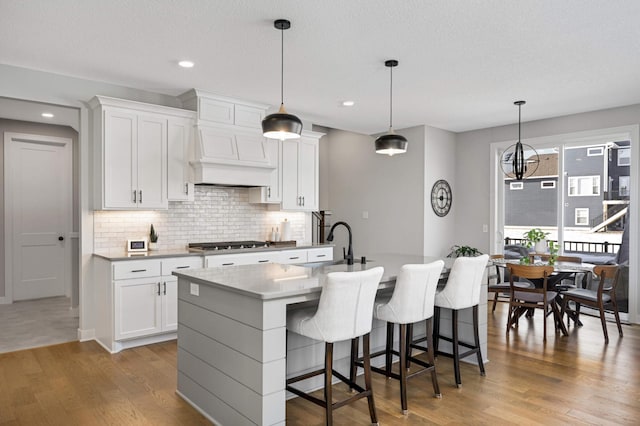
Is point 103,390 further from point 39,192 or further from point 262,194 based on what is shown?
point 39,192

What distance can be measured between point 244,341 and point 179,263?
2284 millimetres

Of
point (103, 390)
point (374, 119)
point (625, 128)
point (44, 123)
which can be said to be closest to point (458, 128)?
point (374, 119)

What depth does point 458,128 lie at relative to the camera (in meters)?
7.05

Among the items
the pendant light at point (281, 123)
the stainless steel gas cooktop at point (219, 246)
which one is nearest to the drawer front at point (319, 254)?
the stainless steel gas cooktop at point (219, 246)

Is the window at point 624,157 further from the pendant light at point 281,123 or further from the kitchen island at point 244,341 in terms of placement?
the pendant light at point 281,123

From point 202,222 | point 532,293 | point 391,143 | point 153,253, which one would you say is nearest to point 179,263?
point 153,253

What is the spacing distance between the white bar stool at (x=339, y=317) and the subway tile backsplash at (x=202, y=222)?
9.46 feet

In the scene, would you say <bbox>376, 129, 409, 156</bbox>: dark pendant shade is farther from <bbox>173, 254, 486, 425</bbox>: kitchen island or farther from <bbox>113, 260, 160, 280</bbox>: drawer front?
<bbox>113, 260, 160, 280</bbox>: drawer front

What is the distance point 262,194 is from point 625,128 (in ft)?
15.4

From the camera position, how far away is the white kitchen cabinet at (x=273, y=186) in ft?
18.9

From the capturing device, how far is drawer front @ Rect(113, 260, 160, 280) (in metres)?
4.22

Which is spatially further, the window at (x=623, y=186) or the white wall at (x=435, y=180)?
the white wall at (x=435, y=180)

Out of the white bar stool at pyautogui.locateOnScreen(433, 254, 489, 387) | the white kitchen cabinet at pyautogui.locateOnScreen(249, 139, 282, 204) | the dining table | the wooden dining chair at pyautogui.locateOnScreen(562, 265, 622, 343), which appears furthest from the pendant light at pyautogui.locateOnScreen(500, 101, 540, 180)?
the white kitchen cabinet at pyautogui.locateOnScreen(249, 139, 282, 204)

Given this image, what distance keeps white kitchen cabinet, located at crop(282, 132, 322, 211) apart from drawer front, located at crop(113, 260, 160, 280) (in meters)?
2.04
